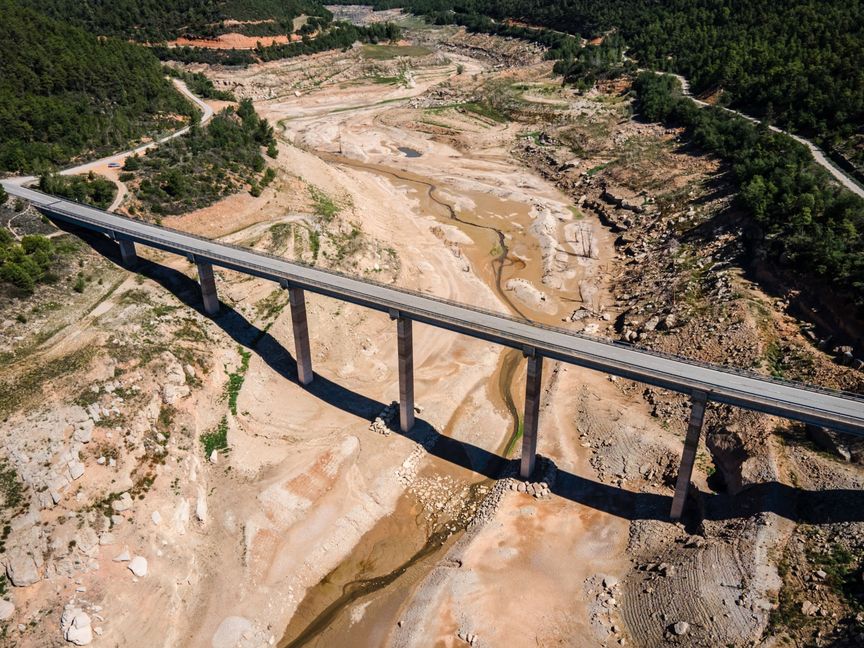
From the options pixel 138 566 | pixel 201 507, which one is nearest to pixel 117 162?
pixel 201 507

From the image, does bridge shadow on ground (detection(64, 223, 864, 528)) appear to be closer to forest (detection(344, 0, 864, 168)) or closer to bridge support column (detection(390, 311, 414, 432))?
bridge support column (detection(390, 311, 414, 432))

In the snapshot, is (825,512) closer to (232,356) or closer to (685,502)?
(685,502)

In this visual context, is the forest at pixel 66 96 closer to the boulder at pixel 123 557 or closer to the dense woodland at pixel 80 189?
Result: the dense woodland at pixel 80 189

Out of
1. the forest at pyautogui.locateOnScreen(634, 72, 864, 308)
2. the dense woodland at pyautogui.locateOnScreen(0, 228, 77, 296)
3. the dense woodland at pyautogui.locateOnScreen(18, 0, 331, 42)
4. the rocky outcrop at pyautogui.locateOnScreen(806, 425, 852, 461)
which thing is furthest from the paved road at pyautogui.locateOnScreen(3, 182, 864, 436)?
the dense woodland at pyautogui.locateOnScreen(18, 0, 331, 42)

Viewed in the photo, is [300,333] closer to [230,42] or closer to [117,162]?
[117,162]

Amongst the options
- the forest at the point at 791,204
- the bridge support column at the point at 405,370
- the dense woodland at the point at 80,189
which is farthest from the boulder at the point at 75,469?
the forest at the point at 791,204
